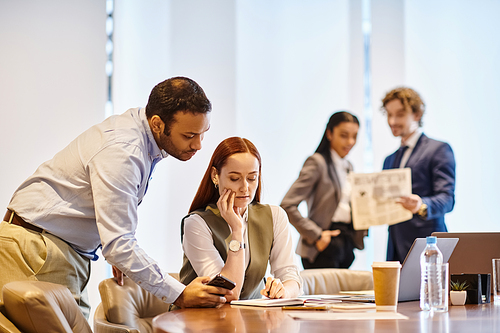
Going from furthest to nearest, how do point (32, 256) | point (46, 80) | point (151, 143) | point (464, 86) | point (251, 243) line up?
Answer: point (464, 86) → point (46, 80) → point (251, 243) → point (151, 143) → point (32, 256)

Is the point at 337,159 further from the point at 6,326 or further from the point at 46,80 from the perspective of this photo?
the point at 6,326

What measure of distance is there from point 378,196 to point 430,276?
8.87ft

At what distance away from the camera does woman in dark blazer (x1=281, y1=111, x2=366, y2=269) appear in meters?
4.16

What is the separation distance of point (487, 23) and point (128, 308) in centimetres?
419

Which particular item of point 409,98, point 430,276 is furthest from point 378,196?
point 430,276

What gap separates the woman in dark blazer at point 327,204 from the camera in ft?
13.7

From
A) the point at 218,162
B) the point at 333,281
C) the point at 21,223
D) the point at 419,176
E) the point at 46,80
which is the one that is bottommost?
the point at 333,281

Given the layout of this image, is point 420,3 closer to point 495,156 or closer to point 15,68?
point 495,156

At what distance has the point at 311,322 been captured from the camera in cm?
125

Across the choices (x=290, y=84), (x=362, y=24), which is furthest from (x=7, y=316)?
(x=362, y=24)

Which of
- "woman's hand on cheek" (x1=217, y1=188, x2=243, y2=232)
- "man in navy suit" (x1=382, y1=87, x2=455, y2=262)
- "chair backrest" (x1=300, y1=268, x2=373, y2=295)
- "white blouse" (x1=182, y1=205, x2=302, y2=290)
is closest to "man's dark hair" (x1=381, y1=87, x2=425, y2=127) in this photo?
"man in navy suit" (x1=382, y1=87, x2=455, y2=262)

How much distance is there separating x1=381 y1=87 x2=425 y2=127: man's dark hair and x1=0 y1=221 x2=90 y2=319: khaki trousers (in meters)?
3.22

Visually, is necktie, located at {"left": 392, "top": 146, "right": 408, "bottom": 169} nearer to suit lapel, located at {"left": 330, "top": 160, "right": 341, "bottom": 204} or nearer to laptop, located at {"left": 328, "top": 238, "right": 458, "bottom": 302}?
suit lapel, located at {"left": 330, "top": 160, "right": 341, "bottom": 204}

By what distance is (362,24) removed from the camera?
4848mm
